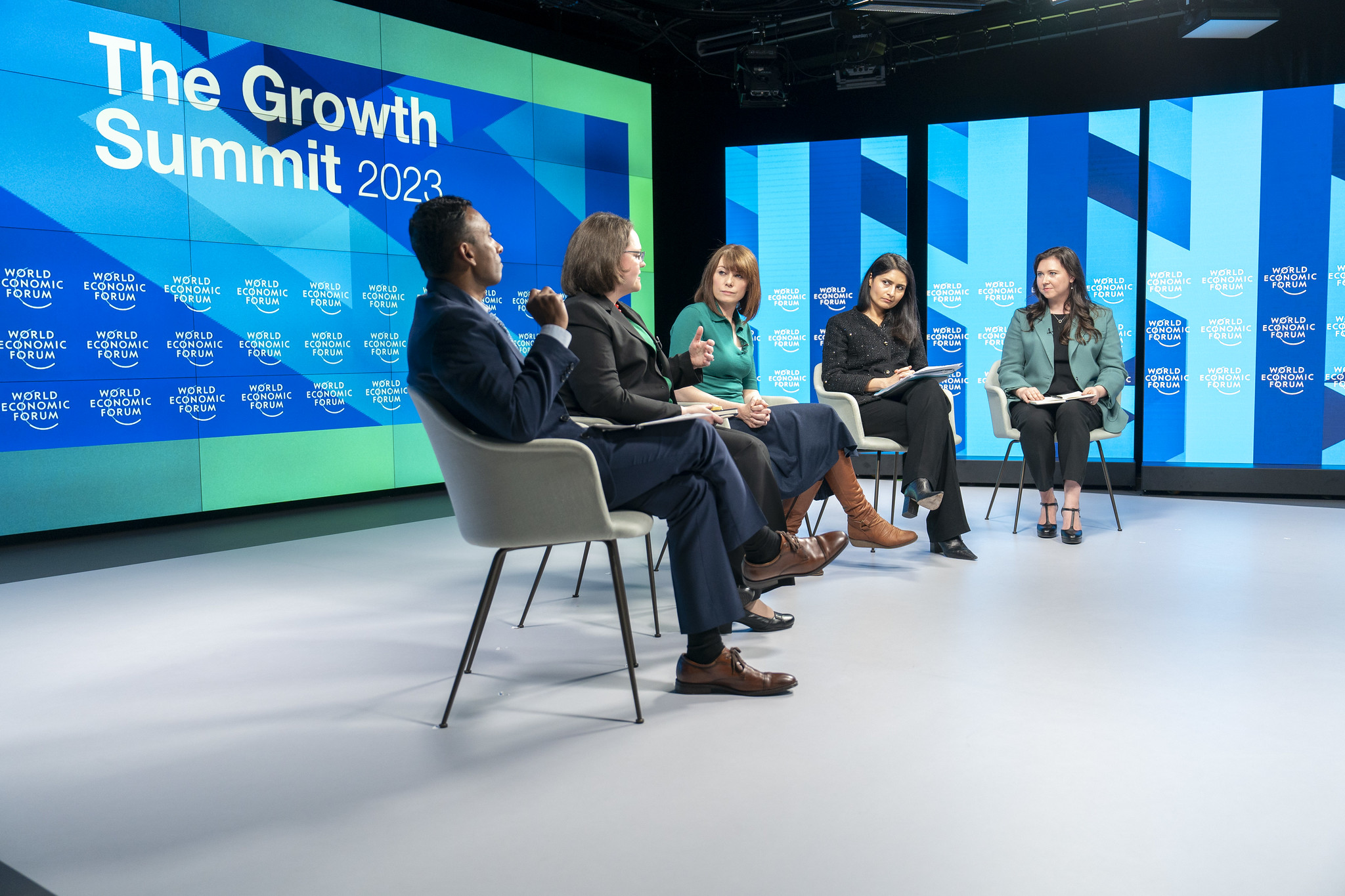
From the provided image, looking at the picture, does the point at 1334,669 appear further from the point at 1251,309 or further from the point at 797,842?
the point at 1251,309

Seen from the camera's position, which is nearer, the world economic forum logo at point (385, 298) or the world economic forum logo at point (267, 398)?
the world economic forum logo at point (267, 398)

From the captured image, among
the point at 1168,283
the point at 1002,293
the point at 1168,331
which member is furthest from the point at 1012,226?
the point at 1168,331

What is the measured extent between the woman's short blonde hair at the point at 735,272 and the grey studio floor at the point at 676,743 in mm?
1153

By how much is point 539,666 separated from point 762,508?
86 centimetres

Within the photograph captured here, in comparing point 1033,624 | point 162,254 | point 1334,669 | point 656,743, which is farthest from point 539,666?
point 162,254

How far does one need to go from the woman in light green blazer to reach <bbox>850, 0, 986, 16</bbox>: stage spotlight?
1808 mm

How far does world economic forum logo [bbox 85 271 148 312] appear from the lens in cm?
475

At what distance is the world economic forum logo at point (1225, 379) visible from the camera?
19.4 ft

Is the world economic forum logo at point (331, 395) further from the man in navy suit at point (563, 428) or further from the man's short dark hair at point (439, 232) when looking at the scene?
the man's short dark hair at point (439, 232)

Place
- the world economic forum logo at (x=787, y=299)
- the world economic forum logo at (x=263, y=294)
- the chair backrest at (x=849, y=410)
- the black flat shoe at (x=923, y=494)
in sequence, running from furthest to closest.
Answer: the world economic forum logo at (x=787, y=299), the world economic forum logo at (x=263, y=294), the chair backrest at (x=849, y=410), the black flat shoe at (x=923, y=494)

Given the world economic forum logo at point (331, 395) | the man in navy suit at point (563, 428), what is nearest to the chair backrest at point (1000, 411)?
the man in navy suit at point (563, 428)

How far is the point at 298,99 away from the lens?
5590 mm

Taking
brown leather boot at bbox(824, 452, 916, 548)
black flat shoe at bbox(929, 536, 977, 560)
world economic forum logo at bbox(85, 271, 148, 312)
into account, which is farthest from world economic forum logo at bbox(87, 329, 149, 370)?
black flat shoe at bbox(929, 536, 977, 560)

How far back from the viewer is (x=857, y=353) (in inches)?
177
